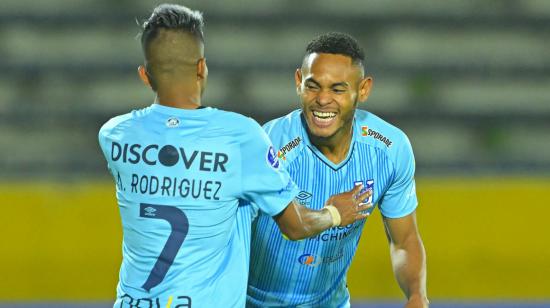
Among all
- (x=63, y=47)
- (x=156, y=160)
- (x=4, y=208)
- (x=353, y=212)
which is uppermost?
(x=156, y=160)

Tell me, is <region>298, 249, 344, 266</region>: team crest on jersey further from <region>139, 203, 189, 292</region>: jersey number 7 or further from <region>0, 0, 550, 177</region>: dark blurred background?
<region>0, 0, 550, 177</region>: dark blurred background

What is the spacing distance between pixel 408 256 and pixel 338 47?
0.86 meters

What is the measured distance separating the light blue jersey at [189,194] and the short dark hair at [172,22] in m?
0.22

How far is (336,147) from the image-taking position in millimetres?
3672

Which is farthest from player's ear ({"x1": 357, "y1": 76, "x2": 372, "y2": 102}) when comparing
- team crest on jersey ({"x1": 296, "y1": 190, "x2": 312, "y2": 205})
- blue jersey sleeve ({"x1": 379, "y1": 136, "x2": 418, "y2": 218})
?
team crest on jersey ({"x1": 296, "y1": 190, "x2": 312, "y2": 205})

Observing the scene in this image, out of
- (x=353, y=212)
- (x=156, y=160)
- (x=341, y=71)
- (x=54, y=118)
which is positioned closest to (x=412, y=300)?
(x=353, y=212)

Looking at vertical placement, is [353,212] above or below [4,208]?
above

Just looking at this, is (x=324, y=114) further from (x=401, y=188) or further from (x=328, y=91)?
(x=401, y=188)

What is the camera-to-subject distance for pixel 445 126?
8297 millimetres

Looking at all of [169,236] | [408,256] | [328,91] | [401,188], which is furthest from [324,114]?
[169,236]

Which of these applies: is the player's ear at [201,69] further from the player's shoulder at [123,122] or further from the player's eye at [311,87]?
the player's eye at [311,87]

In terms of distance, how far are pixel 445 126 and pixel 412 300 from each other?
192 inches

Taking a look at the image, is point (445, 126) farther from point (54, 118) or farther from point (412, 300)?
point (412, 300)

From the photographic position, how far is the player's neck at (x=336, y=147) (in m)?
3.65
